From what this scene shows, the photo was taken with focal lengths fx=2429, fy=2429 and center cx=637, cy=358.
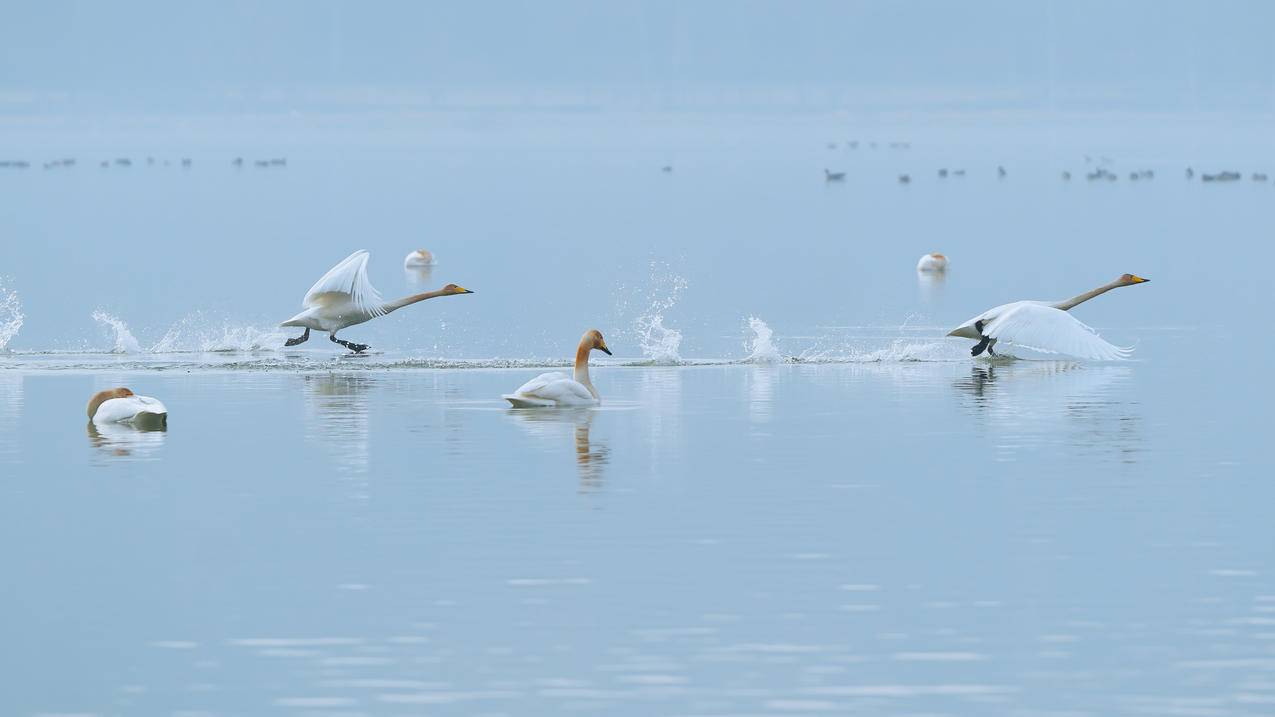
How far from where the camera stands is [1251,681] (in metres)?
11.5

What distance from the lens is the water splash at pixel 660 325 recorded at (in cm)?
2578

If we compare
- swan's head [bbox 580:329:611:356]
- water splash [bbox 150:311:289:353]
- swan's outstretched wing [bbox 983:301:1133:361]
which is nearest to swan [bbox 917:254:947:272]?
water splash [bbox 150:311:289:353]

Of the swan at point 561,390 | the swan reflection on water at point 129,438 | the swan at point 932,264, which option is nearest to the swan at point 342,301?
the swan at point 561,390

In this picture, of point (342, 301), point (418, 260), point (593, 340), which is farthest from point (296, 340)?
point (418, 260)

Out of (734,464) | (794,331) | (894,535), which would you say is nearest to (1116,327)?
(794,331)

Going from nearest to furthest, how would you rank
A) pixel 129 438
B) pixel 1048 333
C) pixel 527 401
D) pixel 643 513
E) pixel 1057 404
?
pixel 643 513, pixel 129 438, pixel 527 401, pixel 1057 404, pixel 1048 333

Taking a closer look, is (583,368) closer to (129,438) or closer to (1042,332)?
(129,438)

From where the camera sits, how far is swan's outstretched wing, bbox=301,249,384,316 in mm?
26141

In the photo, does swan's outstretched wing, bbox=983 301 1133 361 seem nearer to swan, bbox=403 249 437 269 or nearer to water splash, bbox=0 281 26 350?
water splash, bbox=0 281 26 350

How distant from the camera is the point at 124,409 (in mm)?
19828

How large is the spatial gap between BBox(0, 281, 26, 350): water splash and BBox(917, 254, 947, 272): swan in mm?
15523

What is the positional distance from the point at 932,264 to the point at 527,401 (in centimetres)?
2281

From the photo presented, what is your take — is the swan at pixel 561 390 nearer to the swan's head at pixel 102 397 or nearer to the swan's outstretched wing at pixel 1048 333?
the swan's head at pixel 102 397

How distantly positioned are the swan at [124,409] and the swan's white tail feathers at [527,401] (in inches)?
116
